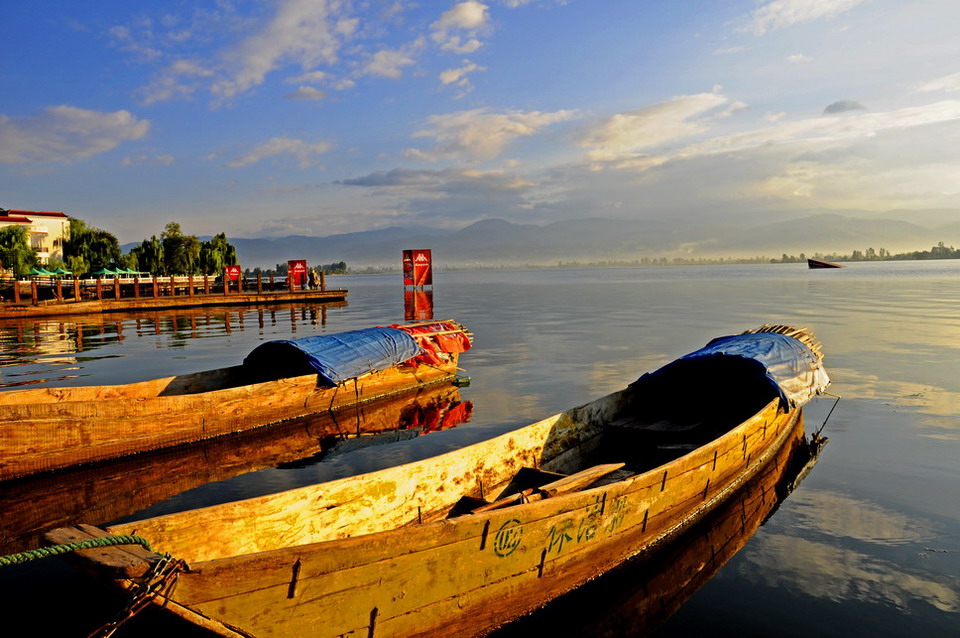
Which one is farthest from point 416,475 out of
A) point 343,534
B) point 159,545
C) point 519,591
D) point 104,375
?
point 104,375

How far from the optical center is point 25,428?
10.8 meters

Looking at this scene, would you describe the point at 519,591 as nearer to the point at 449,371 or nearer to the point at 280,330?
the point at 449,371

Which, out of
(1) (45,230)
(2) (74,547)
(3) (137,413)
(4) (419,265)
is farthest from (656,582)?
(1) (45,230)

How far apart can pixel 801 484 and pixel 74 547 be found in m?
11.5

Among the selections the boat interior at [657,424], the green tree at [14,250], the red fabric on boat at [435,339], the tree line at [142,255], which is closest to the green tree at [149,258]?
the tree line at [142,255]

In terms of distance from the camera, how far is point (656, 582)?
25.6ft

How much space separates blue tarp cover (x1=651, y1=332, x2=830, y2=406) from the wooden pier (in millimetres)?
48643

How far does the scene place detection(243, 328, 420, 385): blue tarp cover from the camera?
1598 centimetres

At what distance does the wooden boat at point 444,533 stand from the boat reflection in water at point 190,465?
4.92m

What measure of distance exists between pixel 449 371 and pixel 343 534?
45.5 ft

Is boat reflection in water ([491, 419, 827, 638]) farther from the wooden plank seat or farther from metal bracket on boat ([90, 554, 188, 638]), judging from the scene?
metal bracket on boat ([90, 554, 188, 638])

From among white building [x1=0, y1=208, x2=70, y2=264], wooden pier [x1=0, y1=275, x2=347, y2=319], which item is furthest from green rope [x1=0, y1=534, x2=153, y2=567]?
white building [x1=0, y1=208, x2=70, y2=264]

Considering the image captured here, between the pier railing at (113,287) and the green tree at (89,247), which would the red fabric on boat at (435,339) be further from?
the green tree at (89,247)

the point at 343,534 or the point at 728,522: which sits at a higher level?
the point at 343,534
